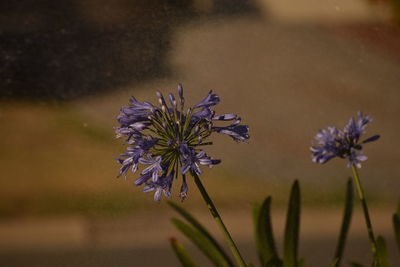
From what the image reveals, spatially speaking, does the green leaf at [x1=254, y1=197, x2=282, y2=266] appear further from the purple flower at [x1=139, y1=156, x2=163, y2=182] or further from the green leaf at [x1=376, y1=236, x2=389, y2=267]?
the purple flower at [x1=139, y1=156, x2=163, y2=182]

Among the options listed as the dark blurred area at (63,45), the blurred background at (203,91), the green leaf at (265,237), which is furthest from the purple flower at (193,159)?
the dark blurred area at (63,45)

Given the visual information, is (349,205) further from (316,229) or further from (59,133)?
(59,133)

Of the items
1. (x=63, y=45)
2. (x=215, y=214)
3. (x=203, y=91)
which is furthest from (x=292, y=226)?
(x=63, y=45)

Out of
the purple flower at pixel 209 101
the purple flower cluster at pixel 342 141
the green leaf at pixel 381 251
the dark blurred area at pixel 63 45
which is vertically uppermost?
the dark blurred area at pixel 63 45

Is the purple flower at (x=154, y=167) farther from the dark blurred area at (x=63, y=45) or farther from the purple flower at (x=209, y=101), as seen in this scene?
the dark blurred area at (x=63, y=45)

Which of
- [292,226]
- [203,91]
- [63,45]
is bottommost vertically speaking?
[292,226]

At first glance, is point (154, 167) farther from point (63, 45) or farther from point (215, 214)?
point (63, 45)

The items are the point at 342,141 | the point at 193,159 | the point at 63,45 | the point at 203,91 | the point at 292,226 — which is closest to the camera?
the point at 193,159

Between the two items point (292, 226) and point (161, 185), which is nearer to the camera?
point (161, 185)
